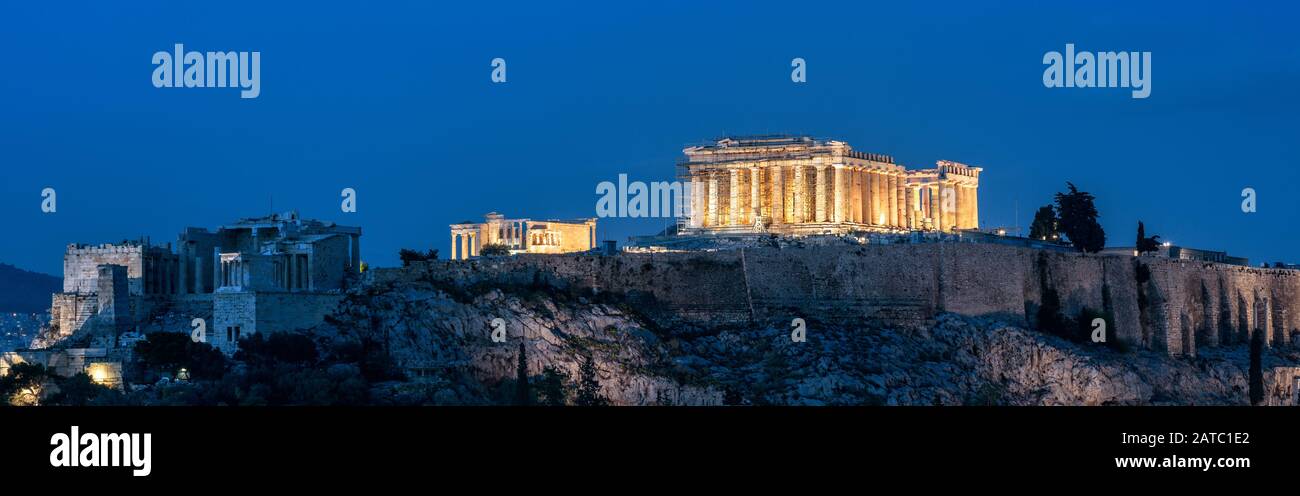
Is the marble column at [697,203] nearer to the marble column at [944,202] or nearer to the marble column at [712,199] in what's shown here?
the marble column at [712,199]

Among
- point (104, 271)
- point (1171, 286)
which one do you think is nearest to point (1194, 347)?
point (1171, 286)

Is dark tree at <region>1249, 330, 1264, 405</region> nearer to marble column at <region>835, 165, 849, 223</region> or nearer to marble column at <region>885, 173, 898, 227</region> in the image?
marble column at <region>885, 173, 898, 227</region>

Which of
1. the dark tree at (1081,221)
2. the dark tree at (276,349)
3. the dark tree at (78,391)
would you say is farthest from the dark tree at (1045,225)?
the dark tree at (78,391)

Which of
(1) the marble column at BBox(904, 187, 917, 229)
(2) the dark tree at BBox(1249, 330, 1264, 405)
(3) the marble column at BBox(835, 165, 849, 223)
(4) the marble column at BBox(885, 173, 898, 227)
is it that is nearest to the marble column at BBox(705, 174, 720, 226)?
(3) the marble column at BBox(835, 165, 849, 223)

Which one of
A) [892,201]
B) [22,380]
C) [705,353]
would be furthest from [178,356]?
[892,201]
